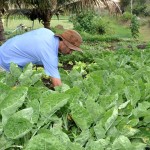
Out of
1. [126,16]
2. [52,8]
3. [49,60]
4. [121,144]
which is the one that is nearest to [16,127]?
[121,144]

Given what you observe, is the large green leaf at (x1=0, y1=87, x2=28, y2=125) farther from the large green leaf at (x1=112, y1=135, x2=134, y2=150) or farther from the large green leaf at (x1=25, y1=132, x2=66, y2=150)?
the large green leaf at (x1=112, y1=135, x2=134, y2=150)

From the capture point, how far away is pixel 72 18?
→ 2961 cm

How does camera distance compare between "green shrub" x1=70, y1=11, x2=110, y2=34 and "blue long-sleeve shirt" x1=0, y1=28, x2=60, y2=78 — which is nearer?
"blue long-sleeve shirt" x1=0, y1=28, x2=60, y2=78

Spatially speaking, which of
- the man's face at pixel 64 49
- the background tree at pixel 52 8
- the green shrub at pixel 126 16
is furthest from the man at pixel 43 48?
the green shrub at pixel 126 16

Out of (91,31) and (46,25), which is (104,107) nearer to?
(46,25)

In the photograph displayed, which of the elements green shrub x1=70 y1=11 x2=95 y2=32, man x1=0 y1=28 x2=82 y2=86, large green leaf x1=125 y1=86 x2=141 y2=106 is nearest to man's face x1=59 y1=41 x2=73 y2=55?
man x1=0 y1=28 x2=82 y2=86

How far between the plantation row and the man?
38cm

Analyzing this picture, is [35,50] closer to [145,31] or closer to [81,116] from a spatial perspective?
[81,116]

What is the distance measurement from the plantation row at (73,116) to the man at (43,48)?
1.26ft

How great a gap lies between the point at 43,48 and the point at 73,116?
1.78m

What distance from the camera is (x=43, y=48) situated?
14.5 ft

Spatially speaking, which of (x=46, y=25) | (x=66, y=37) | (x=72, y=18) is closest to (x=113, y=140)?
(x=66, y=37)

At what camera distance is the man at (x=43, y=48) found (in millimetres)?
4348

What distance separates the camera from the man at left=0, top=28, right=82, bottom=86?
435cm
